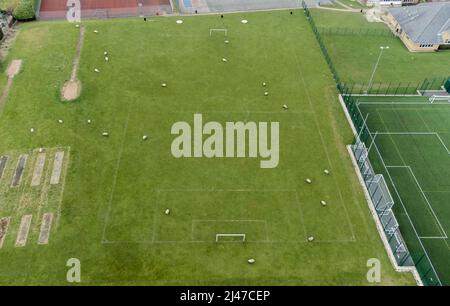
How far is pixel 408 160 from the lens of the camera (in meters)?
56.2

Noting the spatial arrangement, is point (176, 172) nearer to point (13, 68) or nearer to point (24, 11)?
point (13, 68)

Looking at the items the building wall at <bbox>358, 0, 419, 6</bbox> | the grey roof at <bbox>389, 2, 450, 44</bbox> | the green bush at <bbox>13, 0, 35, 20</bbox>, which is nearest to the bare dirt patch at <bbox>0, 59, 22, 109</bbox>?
the green bush at <bbox>13, 0, 35, 20</bbox>

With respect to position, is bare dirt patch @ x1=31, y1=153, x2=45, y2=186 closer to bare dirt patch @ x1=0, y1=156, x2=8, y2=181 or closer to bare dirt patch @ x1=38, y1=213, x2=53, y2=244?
bare dirt patch @ x1=0, y1=156, x2=8, y2=181

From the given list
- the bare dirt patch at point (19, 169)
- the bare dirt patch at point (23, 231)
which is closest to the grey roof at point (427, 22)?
the bare dirt patch at point (19, 169)

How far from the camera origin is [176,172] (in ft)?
173

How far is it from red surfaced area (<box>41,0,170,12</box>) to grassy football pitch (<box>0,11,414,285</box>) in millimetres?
13861

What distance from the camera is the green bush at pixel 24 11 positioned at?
81438 millimetres

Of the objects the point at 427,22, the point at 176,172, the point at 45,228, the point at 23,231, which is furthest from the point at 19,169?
the point at 427,22

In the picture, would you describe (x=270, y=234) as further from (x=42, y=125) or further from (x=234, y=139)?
(x=42, y=125)

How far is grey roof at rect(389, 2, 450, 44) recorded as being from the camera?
78.4 m

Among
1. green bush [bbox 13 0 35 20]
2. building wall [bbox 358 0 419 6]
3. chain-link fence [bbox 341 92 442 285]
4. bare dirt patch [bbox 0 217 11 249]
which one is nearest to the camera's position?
chain-link fence [bbox 341 92 442 285]

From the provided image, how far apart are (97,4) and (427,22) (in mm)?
72326

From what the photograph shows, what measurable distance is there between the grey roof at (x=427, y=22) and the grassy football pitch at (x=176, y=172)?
2111cm

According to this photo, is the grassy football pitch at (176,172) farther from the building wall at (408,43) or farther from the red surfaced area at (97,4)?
the building wall at (408,43)
